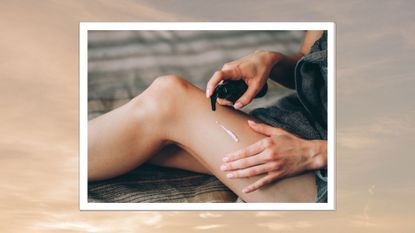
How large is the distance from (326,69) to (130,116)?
1.98 ft

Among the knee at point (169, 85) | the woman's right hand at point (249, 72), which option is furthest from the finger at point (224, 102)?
the knee at point (169, 85)

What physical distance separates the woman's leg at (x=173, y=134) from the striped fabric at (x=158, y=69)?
0.03 m

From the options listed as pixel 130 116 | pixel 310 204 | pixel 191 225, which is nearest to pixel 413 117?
pixel 310 204

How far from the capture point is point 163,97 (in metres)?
1.61

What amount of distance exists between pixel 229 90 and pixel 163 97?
0.63ft

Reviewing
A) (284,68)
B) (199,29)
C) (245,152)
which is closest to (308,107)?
(284,68)

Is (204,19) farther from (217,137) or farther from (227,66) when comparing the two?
(217,137)

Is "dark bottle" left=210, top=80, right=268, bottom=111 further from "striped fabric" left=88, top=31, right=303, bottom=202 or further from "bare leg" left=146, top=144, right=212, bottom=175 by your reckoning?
"bare leg" left=146, top=144, right=212, bottom=175

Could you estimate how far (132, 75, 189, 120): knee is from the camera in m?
1.60

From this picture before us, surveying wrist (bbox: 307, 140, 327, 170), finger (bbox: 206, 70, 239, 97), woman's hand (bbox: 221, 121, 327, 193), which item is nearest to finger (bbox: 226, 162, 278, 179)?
woman's hand (bbox: 221, 121, 327, 193)

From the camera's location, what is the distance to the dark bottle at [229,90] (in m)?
1.64

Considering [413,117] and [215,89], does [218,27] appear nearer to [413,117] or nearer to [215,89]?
[215,89]

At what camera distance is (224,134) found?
5.26 ft

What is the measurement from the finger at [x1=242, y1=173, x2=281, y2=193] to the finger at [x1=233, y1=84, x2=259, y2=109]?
219 mm
